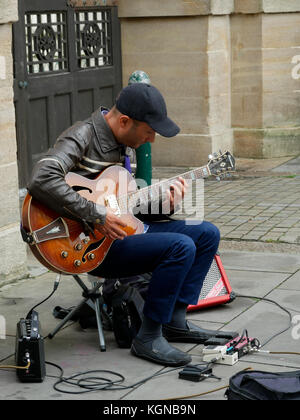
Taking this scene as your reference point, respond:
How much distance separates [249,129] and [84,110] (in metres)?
2.47

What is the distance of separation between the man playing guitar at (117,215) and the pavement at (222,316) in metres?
0.25

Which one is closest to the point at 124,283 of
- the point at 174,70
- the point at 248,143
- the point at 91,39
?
the point at 91,39

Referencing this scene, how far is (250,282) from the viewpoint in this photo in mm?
6074

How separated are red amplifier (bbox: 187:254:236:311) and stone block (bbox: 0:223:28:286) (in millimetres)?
1470

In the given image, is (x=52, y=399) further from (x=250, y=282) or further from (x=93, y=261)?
(x=250, y=282)

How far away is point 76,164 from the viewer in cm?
470

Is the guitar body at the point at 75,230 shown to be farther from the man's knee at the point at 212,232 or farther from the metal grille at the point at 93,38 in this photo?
the metal grille at the point at 93,38

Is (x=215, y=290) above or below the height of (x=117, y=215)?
below

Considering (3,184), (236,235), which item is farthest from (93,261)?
(236,235)

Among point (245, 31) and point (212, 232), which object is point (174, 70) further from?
point (212, 232)

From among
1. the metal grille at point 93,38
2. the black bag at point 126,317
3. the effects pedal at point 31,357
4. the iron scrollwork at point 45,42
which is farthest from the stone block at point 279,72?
the effects pedal at point 31,357

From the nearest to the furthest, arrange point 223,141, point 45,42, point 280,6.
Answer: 1. point 45,42
2. point 280,6
3. point 223,141

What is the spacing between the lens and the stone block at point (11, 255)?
6109 millimetres

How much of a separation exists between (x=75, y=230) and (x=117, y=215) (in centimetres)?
25
